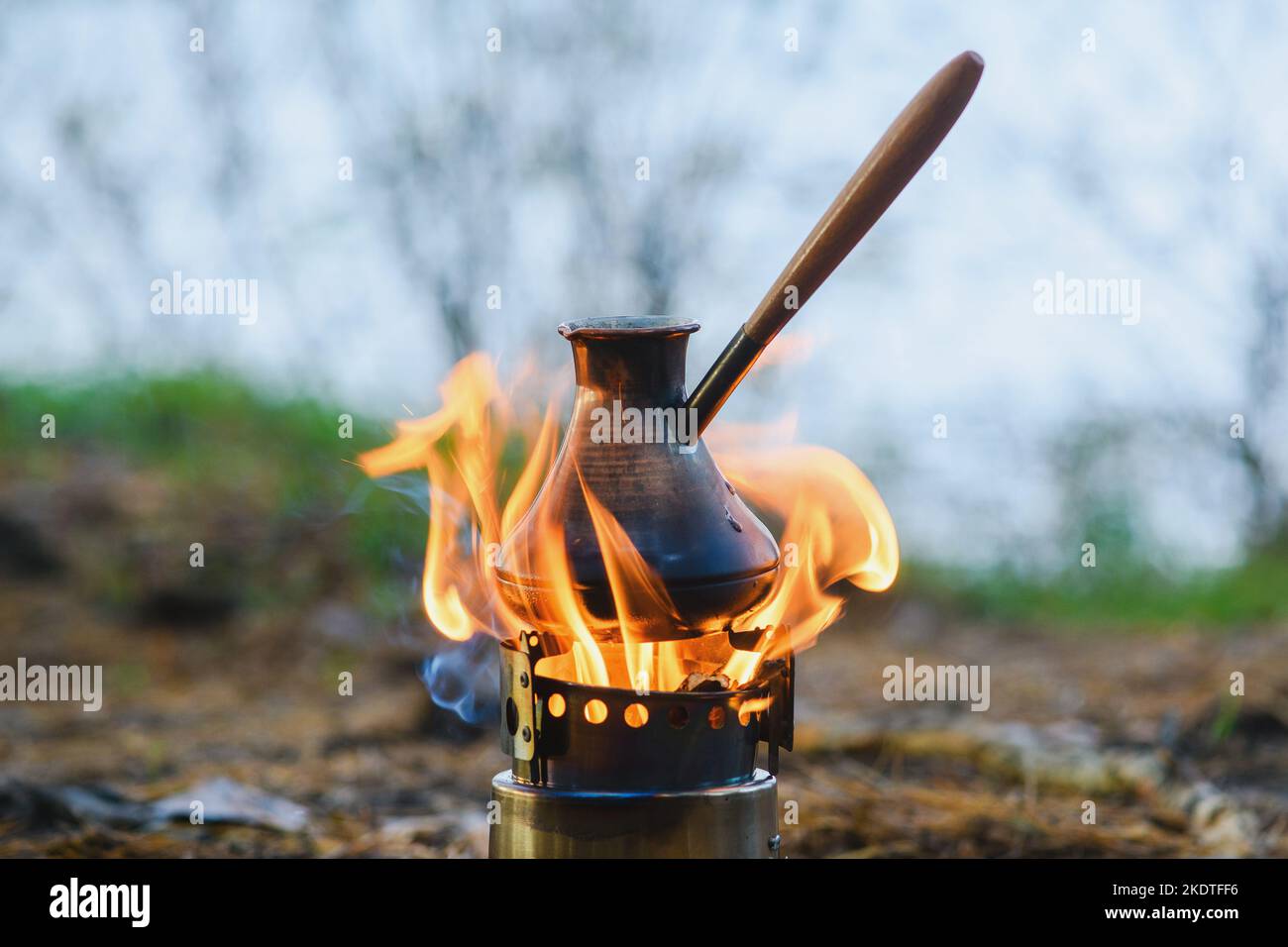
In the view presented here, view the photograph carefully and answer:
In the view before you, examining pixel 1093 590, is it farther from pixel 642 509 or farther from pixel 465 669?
pixel 642 509

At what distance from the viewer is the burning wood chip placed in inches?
104

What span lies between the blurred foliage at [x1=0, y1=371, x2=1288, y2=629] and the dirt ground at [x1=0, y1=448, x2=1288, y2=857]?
0.14 m

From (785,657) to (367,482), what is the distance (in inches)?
148

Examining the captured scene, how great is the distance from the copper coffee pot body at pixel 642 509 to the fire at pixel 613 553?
2 centimetres

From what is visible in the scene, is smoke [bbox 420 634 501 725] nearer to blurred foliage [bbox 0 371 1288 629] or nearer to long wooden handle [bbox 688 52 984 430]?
long wooden handle [bbox 688 52 984 430]

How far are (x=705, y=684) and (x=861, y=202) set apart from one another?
3.10 feet

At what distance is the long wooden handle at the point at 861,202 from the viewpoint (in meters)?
2.27

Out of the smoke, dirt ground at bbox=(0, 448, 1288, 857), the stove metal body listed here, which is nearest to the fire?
the stove metal body

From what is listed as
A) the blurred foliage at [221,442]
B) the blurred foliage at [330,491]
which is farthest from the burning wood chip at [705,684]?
the blurred foliage at [221,442]

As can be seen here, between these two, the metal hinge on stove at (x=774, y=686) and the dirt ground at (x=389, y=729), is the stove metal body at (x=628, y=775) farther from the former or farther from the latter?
the dirt ground at (x=389, y=729)

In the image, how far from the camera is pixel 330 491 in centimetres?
678

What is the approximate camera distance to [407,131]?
246 inches
